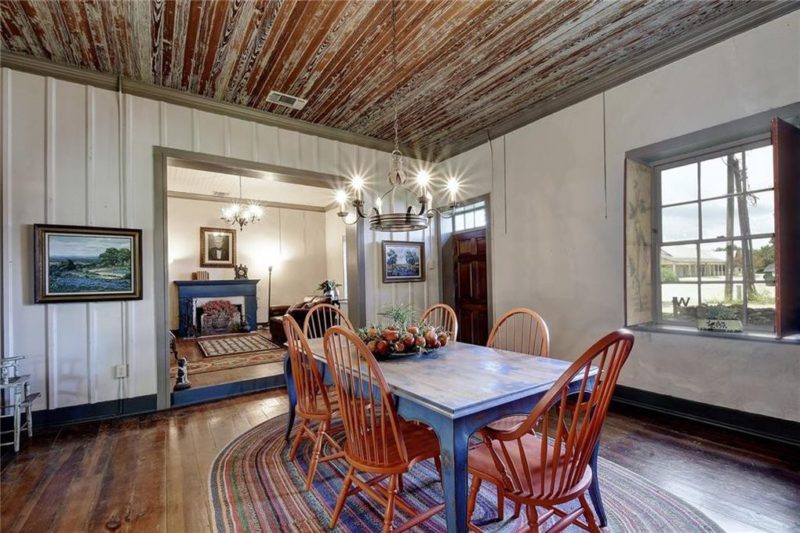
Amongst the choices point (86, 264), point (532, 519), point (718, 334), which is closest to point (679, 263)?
point (718, 334)

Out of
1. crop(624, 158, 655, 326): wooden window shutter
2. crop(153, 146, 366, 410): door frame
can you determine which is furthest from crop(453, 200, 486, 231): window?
crop(153, 146, 366, 410): door frame

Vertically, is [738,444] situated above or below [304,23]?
below

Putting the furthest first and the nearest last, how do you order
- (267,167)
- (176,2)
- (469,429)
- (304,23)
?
(267,167), (304,23), (176,2), (469,429)

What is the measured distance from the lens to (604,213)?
342 cm

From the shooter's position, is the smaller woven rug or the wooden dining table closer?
the wooden dining table

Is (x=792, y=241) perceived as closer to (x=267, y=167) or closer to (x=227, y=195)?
(x=267, y=167)

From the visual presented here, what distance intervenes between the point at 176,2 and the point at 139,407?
3345mm

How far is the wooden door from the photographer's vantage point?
15.8ft

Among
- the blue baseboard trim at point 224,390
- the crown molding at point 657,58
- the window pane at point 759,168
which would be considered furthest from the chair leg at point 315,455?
the crown molding at point 657,58

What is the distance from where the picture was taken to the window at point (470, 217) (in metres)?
4.85

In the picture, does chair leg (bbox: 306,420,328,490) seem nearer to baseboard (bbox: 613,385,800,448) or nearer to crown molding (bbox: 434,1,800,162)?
baseboard (bbox: 613,385,800,448)

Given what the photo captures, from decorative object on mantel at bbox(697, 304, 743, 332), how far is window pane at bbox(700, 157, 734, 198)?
0.93m

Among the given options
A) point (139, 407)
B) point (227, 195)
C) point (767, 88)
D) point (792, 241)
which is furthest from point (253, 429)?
point (227, 195)

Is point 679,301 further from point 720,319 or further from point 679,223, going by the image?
point 679,223
